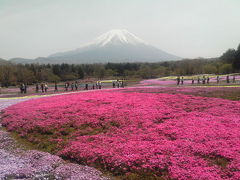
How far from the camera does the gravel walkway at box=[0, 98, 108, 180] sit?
9.27 metres

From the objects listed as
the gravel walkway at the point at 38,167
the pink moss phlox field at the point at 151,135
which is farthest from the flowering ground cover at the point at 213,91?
the gravel walkway at the point at 38,167

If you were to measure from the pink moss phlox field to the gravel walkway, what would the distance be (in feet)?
2.42

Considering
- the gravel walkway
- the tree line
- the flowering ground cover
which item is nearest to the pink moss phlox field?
the gravel walkway

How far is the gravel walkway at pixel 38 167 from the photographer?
927cm

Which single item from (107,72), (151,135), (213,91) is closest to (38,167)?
(151,135)

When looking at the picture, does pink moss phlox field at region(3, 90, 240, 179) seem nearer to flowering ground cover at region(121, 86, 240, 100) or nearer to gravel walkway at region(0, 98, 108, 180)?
gravel walkway at region(0, 98, 108, 180)

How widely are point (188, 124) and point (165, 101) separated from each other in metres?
9.08

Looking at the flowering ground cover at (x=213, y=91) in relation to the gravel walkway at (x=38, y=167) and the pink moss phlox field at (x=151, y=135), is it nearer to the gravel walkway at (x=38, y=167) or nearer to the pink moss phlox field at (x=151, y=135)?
the pink moss phlox field at (x=151, y=135)

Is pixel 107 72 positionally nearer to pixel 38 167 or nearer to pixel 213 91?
pixel 213 91

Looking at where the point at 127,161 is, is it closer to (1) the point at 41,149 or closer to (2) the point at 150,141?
(2) the point at 150,141

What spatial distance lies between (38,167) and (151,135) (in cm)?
715

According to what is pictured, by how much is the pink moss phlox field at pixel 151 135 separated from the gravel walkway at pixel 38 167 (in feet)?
2.42

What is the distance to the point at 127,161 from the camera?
9828mm

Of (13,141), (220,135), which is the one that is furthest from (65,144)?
(220,135)
